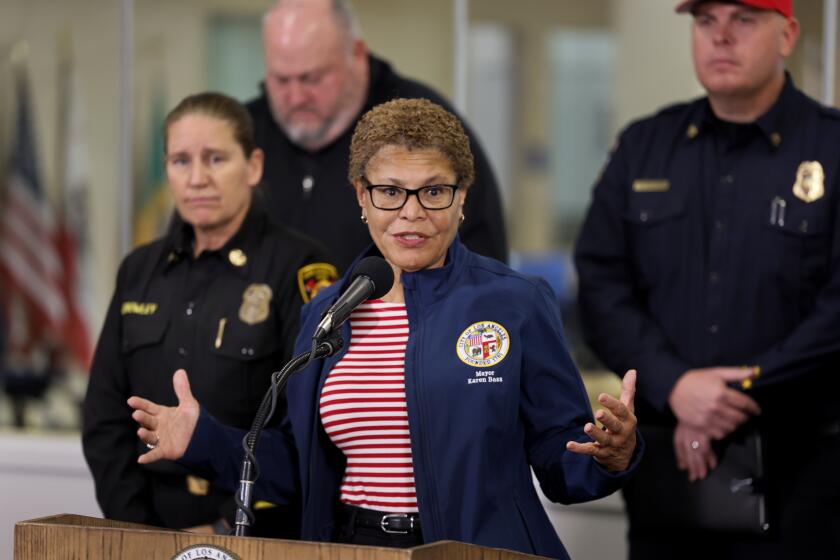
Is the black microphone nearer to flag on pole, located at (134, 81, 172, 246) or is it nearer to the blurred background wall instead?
the blurred background wall

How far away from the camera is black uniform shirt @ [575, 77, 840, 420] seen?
132 inches

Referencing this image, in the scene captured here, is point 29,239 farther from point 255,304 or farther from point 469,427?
point 469,427

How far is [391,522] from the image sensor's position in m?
2.50

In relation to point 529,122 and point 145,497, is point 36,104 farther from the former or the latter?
point 145,497

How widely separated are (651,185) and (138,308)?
54.8 inches

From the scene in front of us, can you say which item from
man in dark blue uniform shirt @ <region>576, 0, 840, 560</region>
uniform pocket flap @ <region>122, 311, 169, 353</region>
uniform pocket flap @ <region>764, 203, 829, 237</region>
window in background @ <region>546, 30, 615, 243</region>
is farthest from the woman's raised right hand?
window in background @ <region>546, 30, 615, 243</region>

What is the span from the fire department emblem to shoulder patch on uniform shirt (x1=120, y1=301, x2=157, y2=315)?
1033 millimetres

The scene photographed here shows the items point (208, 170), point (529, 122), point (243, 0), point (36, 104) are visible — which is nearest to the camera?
point (208, 170)

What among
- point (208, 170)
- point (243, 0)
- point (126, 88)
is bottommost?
point (208, 170)

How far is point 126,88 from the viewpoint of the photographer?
579cm

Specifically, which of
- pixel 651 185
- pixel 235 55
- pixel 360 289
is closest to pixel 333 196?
pixel 651 185

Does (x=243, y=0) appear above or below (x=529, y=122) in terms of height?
above

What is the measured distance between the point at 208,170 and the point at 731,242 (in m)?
1.35

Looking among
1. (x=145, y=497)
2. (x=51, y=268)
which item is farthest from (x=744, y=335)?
(x=51, y=268)
